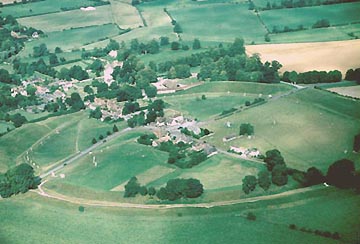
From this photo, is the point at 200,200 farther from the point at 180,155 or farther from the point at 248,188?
the point at 180,155

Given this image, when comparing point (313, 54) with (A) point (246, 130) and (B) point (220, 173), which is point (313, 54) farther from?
(B) point (220, 173)

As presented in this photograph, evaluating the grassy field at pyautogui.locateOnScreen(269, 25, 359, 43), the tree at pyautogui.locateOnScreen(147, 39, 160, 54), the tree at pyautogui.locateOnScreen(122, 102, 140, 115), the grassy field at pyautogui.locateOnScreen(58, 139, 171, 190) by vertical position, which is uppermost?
the grassy field at pyautogui.locateOnScreen(269, 25, 359, 43)

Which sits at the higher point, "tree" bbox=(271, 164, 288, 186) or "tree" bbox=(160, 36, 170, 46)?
"tree" bbox=(160, 36, 170, 46)

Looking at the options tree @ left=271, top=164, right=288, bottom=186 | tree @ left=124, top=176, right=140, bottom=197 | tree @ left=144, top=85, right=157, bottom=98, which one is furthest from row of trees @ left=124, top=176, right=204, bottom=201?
tree @ left=144, top=85, right=157, bottom=98

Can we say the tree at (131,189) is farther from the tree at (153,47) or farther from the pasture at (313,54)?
the tree at (153,47)

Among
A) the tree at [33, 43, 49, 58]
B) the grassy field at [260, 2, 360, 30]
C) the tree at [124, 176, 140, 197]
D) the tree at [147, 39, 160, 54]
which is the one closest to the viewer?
the tree at [124, 176, 140, 197]

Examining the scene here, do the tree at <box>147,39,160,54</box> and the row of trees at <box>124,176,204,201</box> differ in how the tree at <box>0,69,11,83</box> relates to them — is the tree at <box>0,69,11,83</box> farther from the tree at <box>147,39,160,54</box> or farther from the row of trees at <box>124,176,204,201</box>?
the row of trees at <box>124,176,204,201</box>

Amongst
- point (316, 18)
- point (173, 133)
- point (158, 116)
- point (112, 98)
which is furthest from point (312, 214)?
point (316, 18)
